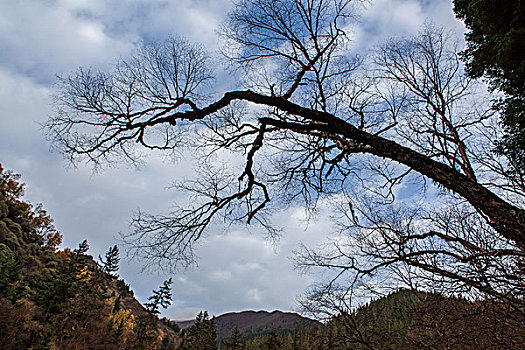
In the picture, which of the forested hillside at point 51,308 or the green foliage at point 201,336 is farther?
the green foliage at point 201,336

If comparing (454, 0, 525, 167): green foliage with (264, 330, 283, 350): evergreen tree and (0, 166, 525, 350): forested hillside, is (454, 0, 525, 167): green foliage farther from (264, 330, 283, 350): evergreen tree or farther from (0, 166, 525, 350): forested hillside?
(264, 330, 283, 350): evergreen tree

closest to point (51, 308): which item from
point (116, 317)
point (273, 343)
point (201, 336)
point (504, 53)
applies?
point (201, 336)

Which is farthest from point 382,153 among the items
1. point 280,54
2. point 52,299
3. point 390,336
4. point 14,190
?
point 14,190

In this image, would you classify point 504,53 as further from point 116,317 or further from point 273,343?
point 116,317

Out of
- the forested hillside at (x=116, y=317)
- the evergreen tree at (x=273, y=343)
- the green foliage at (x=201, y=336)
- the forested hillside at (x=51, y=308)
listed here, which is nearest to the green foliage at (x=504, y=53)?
the forested hillside at (x=116, y=317)

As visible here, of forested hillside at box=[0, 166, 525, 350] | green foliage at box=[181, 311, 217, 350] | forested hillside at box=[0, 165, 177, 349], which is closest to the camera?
forested hillside at box=[0, 166, 525, 350]

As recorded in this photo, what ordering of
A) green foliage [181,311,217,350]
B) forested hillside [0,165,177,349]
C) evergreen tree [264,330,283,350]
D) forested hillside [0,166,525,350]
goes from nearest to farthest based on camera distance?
forested hillside [0,166,525,350]
forested hillside [0,165,177,349]
evergreen tree [264,330,283,350]
green foliage [181,311,217,350]

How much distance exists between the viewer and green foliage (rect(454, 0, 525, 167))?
5.13 metres

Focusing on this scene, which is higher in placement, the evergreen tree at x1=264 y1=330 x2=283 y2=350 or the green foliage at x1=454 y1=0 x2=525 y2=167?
the green foliage at x1=454 y1=0 x2=525 y2=167

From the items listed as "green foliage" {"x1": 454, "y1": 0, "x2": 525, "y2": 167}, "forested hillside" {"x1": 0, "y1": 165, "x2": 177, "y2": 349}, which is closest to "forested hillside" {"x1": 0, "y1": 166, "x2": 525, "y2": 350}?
"forested hillside" {"x1": 0, "y1": 165, "x2": 177, "y2": 349}

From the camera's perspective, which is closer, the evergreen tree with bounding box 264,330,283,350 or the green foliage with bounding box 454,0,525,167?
the green foliage with bounding box 454,0,525,167

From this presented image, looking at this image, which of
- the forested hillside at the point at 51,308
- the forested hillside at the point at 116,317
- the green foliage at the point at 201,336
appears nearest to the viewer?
the forested hillside at the point at 116,317

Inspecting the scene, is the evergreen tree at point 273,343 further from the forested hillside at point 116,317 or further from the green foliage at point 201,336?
the green foliage at point 201,336

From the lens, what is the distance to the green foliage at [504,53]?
5133 mm
